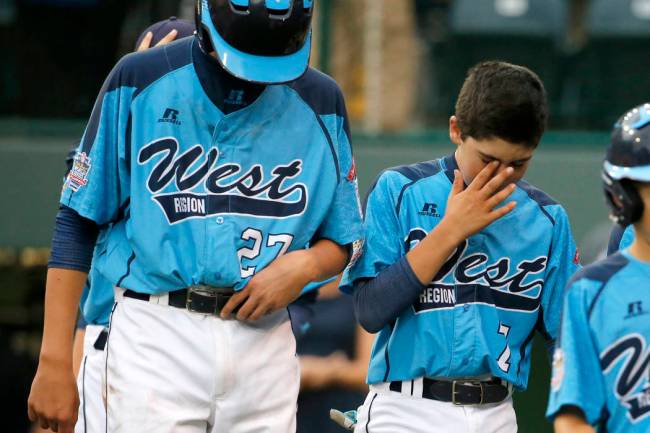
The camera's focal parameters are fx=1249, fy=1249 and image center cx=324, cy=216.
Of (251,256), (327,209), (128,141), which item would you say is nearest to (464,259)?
(327,209)

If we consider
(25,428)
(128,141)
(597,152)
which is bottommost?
(25,428)

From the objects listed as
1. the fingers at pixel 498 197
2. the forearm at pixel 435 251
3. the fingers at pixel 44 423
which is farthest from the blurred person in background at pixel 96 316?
the fingers at pixel 498 197

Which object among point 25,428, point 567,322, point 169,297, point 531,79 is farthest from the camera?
point 25,428

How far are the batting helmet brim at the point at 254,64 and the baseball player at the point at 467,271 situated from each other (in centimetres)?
56

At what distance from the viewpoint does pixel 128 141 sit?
10.8ft

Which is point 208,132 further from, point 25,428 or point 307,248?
point 25,428

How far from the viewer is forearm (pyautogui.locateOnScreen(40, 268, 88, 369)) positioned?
3.24 m

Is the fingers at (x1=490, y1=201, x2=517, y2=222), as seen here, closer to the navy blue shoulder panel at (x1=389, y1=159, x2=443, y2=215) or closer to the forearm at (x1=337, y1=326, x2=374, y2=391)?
the navy blue shoulder panel at (x1=389, y1=159, x2=443, y2=215)

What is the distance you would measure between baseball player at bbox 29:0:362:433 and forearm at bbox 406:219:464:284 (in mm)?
277

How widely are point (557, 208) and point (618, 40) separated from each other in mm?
5588

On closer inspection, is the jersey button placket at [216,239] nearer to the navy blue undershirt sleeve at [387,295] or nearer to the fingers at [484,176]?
the navy blue undershirt sleeve at [387,295]

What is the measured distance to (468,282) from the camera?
355 centimetres

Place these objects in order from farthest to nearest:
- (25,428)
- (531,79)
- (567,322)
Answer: (25,428), (531,79), (567,322)

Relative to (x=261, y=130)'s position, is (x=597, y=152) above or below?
below
